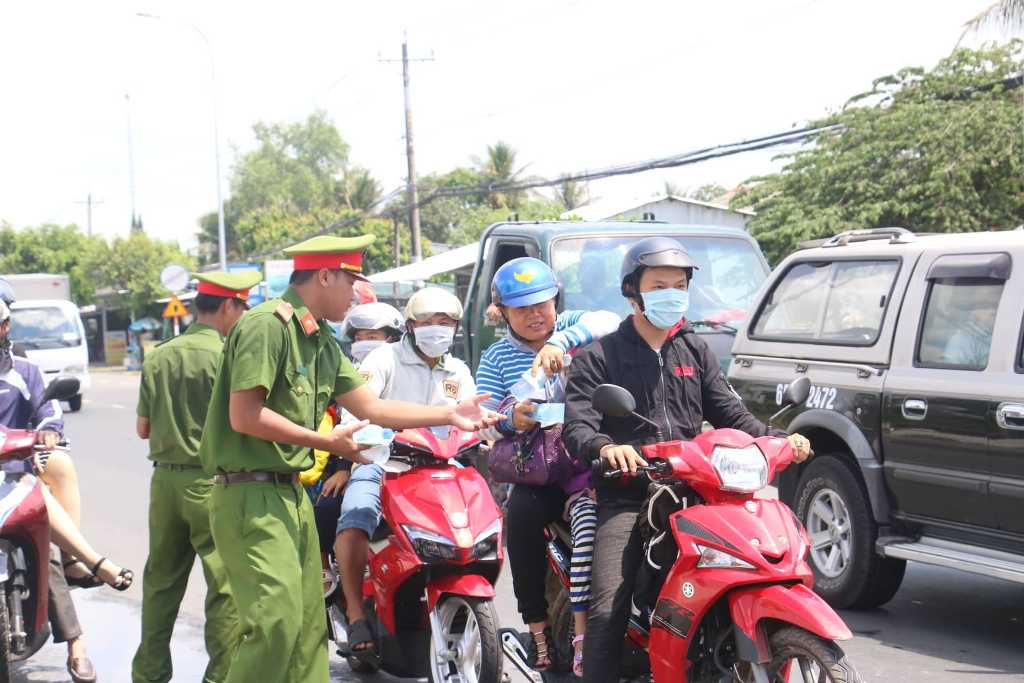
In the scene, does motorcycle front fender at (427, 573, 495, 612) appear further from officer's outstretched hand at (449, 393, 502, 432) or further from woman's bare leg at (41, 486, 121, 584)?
woman's bare leg at (41, 486, 121, 584)

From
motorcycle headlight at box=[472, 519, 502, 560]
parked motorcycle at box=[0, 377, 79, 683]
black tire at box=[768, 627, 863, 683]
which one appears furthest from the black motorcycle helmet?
parked motorcycle at box=[0, 377, 79, 683]

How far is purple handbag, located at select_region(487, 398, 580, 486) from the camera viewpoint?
15.7 ft

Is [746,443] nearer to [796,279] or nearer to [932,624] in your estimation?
[932,624]

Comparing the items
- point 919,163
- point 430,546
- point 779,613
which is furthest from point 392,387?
point 919,163

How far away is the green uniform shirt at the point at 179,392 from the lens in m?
5.52

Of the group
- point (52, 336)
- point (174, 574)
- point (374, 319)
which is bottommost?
point (174, 574)

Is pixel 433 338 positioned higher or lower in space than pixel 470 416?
higher

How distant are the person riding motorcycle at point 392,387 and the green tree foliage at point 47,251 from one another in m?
58.2

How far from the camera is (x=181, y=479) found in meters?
5.46

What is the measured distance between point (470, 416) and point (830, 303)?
369cm

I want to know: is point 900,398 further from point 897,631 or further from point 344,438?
point 344,438

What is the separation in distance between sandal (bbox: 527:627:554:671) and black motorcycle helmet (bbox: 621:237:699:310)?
140cm

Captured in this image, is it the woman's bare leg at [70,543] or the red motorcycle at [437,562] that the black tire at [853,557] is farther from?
the woman's bare leg at [70,543]

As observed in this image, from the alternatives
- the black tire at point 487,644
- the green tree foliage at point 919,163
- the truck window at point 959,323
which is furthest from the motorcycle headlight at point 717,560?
the green tree foliage at point 919,163
